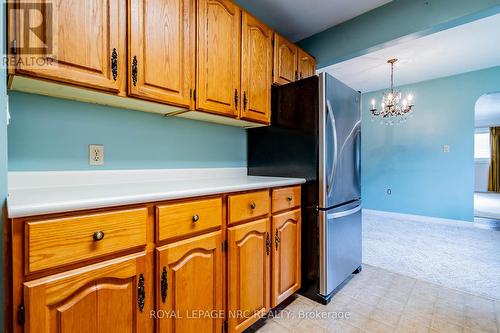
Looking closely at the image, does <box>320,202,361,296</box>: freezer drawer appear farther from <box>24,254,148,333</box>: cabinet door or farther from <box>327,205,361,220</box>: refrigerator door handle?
<box>24,254,148,333</box>: cabinet door

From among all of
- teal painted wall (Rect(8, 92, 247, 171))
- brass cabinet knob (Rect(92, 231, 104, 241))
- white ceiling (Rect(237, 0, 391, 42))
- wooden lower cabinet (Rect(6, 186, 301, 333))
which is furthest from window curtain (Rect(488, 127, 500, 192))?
brass cabinet knob (Rect(92, 231, 104, 241))

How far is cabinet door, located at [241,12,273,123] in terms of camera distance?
5.72 ft

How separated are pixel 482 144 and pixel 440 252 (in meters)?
8.01

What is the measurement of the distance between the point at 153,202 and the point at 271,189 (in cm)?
79

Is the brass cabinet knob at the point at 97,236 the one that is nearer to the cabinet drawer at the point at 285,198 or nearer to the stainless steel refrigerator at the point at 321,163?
the cabinet drawer at the point at 285,198

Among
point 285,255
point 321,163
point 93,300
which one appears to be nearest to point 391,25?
point 321,163

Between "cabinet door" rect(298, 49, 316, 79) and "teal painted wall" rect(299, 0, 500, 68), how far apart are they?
9cm

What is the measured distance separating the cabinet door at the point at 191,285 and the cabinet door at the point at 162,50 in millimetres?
809

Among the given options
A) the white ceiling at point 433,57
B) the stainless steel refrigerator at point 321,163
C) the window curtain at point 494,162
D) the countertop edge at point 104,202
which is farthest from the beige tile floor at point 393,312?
the window curtain at point 494,162

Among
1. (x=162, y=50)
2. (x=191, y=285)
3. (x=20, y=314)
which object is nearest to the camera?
(x=20, y=314)

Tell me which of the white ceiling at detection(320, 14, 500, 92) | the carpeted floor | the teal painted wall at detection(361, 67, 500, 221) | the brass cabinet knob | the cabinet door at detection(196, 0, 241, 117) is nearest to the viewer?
the brass cabinet knob

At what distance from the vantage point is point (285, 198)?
167 cm

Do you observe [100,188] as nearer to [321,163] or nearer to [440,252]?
[321,163]

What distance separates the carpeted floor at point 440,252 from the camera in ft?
7.03
